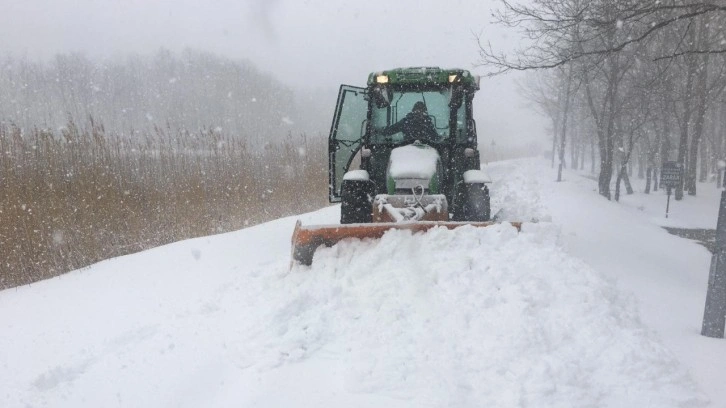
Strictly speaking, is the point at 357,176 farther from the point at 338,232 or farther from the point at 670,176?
the point at 670,176

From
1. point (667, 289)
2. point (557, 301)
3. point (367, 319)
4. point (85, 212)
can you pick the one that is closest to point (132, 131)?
point (85, 212)

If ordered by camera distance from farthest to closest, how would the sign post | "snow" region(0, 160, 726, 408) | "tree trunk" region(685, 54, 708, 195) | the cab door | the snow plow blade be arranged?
"tree trunk" region(685, 54, 708, 195) → the sign post → the cab door → the snow plow blade → "snow" region(0, 160, 726, 408)

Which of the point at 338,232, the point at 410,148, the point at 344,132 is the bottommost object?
the point at 338,232

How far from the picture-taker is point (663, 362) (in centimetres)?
Answer: 258

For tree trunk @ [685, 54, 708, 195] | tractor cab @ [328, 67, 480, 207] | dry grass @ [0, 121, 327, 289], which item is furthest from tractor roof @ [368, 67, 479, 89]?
tree trunk @ [685, 54, 708, 195]

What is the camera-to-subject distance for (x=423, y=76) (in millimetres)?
5625

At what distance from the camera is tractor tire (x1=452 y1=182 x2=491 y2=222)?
17.0ft

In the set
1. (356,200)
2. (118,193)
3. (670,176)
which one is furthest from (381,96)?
(670,176)

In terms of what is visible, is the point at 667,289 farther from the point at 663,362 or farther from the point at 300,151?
the point at 300,151

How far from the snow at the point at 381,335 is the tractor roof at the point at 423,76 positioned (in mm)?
2262

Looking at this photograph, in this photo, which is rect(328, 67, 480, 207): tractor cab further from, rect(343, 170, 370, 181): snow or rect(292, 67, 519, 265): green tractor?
rect(343, 170, 370, 181): snow

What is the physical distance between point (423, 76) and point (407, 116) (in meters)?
0.52

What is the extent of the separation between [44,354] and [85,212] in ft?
12.1

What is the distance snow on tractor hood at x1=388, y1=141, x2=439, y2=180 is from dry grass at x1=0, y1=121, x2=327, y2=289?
3981mm
